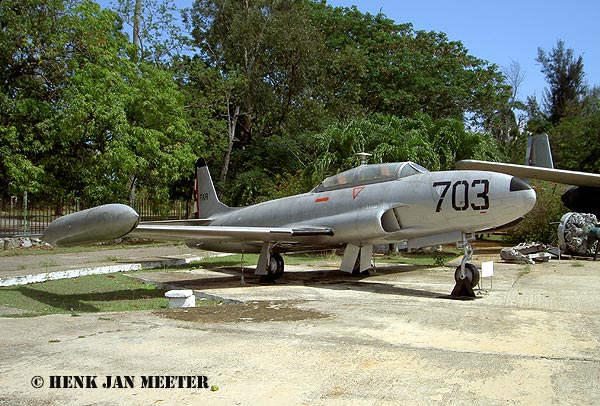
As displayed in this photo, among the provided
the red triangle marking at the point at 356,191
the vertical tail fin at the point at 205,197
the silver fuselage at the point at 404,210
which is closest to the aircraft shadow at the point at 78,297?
the silver fuselage at the point at 404,210

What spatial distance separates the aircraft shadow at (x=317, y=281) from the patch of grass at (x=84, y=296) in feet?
3.34

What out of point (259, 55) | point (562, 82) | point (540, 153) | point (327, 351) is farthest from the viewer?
point (562, 82)

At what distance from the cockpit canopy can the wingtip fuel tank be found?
5740 mm

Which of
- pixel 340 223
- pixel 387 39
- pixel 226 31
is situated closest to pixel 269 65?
pixel 226 31

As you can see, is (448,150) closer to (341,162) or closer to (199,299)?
(341,162)

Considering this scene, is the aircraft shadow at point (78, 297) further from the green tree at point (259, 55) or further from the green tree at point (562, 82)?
the green tree at point (562, 82)

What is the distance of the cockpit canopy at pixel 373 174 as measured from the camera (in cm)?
1165

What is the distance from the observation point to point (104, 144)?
22.8 metres

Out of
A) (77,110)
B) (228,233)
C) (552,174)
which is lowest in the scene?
(228,233)

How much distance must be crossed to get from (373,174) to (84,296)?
20.8 ft

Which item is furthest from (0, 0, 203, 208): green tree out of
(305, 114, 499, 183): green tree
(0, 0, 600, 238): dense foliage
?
(305, 114, 499, 183): green tree

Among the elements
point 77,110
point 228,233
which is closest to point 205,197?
point 228,233

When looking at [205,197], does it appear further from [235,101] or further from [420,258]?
[235,101]

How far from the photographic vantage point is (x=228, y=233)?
11.5 meters
